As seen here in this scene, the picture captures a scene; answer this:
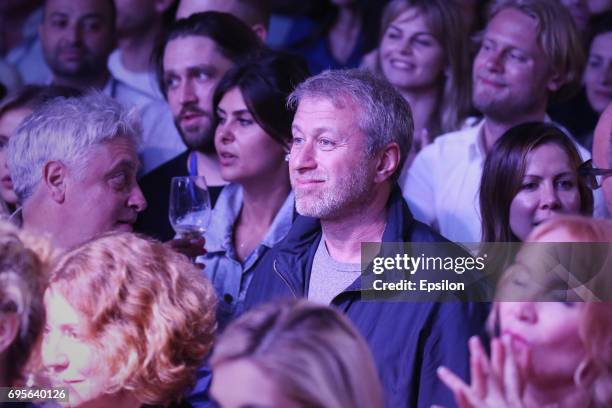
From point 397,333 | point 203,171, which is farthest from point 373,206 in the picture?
point 203,171

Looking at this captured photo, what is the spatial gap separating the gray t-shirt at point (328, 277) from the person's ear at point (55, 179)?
803 millimetres

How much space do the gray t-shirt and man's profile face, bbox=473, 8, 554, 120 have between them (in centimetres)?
106

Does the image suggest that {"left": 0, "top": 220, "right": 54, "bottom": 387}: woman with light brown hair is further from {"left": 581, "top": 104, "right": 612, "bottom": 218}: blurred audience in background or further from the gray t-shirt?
{"left": 581, "top": 104, "right": 612, "bottom": 218}: blurred audience in background

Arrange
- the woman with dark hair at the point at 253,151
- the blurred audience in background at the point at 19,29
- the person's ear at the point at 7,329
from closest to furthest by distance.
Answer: the person's ear at the point at 7,329, the woman with dark hair at the point at 253,151, the blurred audience in background at the point at 19,29

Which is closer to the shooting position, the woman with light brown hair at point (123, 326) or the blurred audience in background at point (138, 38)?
the woman with light brown hair at point (123, 326)

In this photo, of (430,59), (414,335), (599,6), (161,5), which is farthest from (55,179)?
(599,6)

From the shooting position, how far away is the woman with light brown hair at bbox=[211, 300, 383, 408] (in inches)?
68.6

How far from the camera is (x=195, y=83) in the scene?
3.52 metres

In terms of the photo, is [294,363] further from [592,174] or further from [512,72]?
[512,72]

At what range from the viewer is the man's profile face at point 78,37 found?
4.09 metres

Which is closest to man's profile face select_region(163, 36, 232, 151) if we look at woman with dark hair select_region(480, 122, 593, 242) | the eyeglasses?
woman with dark hair select_region(480, 122, 593, 242)

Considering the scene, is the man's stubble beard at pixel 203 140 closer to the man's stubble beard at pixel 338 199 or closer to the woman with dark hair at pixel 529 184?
the man's stubble beard at pixel 338 199

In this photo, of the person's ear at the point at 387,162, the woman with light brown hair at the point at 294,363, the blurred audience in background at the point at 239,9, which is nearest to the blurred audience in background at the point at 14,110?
the blurred audience in background at the point at 239,9

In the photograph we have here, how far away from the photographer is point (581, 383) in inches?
84.4
